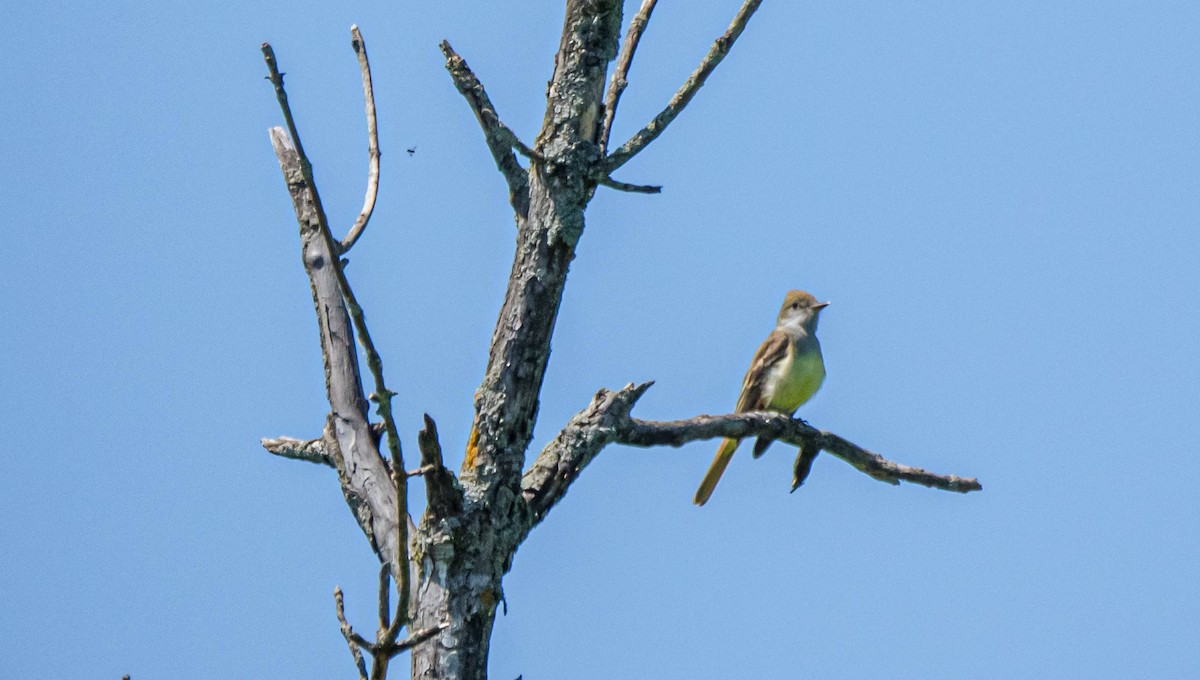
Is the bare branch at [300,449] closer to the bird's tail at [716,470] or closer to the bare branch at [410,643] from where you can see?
the bare branch at [410,643]

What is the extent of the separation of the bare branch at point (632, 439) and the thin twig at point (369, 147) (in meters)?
1.18

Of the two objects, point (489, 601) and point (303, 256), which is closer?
point (489, 601)

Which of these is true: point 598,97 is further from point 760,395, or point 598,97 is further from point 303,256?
point 760,395

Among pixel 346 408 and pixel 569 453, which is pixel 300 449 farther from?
pixel 569 453

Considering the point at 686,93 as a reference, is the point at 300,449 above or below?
below

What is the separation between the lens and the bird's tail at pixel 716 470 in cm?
834

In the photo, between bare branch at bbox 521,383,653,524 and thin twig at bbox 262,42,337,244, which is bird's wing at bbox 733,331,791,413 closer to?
bare branch at bbox 521,383,653,524

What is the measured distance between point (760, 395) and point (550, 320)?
4429 mm

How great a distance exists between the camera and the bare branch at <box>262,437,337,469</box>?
520 cm

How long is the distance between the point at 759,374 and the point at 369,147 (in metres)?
4.35

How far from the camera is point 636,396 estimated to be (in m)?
5.11

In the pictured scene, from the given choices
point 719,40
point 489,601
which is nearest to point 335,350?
point 489,601

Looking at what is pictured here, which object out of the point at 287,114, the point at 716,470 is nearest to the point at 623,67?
the point at 287,114

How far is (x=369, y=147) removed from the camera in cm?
546
